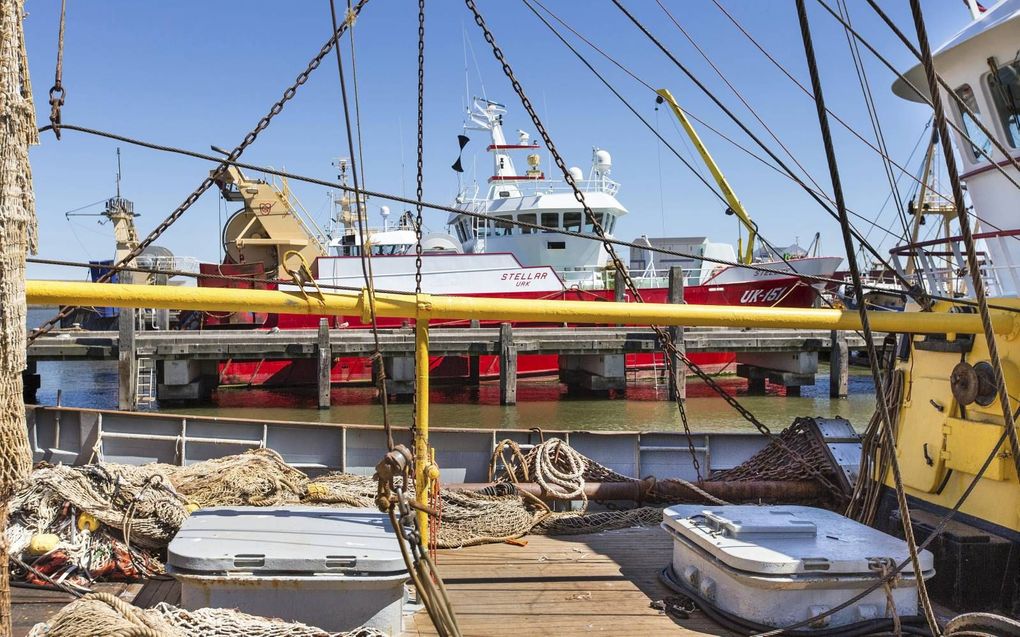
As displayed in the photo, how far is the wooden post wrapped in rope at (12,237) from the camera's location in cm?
252

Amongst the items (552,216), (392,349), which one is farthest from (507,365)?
(552,216)

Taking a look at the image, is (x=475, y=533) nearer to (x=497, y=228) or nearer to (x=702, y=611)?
(x=702, y=611)

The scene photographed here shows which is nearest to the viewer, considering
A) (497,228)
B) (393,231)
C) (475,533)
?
(475,533)

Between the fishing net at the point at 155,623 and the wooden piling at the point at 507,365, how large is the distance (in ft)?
59.4

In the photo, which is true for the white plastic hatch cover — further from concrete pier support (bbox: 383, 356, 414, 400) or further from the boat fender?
concrete pier support (bbox: 383, 356, 414, 400)

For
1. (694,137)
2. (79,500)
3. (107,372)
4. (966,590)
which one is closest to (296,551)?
(79,500)

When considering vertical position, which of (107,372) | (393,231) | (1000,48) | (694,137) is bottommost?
(107,372)

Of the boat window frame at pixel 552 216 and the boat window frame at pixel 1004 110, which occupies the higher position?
the boat window frame at pixel 552 216

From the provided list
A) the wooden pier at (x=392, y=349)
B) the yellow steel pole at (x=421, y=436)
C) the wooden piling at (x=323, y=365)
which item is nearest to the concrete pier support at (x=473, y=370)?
the wooden pier at (x=392, y=349)

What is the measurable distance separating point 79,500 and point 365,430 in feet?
11.4

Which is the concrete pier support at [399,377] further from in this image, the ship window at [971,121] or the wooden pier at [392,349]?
the ship window at [971,121]

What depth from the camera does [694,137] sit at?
26.6 meters

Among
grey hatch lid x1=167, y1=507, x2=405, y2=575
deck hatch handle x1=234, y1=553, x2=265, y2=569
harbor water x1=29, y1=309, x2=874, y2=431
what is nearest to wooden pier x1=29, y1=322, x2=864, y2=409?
harbor water x1=29, y1=309, x2=874, y2=431

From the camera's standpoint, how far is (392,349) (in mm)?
22125
